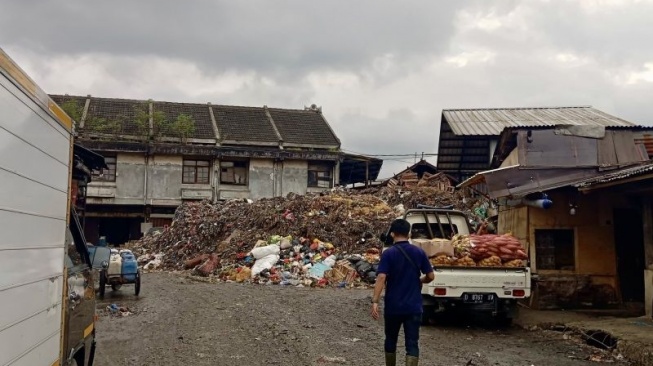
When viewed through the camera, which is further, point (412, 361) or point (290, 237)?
point (290, 237)

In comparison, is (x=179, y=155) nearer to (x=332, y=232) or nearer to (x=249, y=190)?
(x=249, y=190)

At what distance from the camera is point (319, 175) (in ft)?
113

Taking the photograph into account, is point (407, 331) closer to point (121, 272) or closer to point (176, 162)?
point (121, 272)

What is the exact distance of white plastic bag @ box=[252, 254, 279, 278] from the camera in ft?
65.3

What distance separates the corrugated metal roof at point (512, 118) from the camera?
26.9 m

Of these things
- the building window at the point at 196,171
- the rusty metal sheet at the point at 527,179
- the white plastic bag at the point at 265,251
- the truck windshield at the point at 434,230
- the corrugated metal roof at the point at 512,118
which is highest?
the corrugated metal roof at the point at 512,118

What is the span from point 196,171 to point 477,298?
24.8 m

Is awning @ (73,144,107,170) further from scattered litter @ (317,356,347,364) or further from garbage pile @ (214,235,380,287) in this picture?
garbage pile @ (214,235,380,287)

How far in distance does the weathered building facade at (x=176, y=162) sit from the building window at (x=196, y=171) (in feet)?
0.19

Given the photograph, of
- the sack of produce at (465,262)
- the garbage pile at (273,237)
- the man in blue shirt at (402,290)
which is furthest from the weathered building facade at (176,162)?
the man in blue shirt at (402,290)

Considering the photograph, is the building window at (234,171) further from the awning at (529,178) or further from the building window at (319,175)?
the awning at (529,178)

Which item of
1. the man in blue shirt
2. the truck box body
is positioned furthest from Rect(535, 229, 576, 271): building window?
the truck box body

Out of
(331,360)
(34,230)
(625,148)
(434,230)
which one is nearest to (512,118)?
(625,148)

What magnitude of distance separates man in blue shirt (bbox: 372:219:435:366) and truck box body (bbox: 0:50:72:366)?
3.31 m
